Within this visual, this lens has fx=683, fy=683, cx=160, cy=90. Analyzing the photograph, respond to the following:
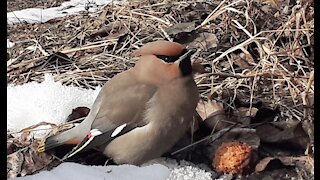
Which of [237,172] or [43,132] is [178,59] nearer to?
[237,172]

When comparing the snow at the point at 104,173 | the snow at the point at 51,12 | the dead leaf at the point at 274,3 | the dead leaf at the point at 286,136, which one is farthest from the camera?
the snow at the point at 51,12

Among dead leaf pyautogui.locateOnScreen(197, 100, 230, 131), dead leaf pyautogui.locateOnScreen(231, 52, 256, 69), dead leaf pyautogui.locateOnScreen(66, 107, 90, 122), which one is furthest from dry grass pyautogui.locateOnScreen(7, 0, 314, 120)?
dead leaf pyautogui.locateOnScreen(66, 107, 90, 122)

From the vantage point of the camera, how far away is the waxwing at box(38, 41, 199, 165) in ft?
7.78

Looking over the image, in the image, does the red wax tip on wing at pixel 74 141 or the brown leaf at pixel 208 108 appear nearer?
the red wax tip on wing at pixel 74 141

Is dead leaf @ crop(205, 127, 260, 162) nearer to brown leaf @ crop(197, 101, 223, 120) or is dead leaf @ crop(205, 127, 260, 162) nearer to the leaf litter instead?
the leaf litter

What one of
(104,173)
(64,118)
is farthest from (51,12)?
(104,173)

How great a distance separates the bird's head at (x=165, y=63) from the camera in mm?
2402

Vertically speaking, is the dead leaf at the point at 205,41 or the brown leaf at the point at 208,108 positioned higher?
the dead leaf at the point at 205,41

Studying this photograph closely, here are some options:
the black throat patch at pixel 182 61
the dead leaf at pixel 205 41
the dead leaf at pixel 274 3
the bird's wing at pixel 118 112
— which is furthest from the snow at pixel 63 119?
the dead leaf at pixel 274 3

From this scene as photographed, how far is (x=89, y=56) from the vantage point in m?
3.68

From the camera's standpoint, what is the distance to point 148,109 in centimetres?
237

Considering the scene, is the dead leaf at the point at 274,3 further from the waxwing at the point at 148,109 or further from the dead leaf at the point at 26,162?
the dead leaf at the point at 26,162

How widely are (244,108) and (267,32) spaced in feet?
2.32
